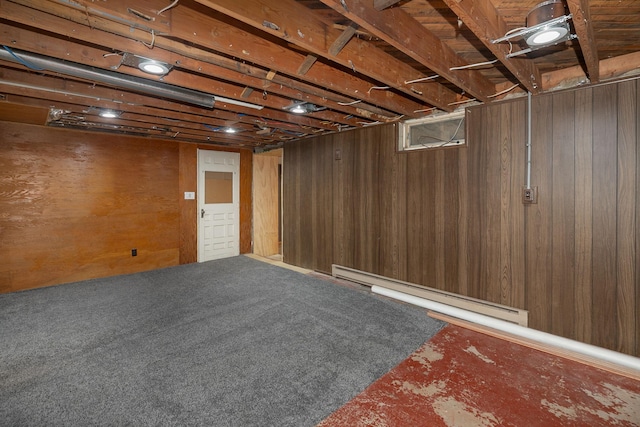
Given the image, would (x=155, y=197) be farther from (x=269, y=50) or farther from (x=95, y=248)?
(x=269, y=50)

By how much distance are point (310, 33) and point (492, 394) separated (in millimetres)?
2405

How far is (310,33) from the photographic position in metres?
1.67

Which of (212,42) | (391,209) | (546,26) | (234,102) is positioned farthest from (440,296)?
(212,42)

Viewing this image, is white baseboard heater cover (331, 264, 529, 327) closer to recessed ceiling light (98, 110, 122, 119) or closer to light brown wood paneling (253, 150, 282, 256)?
light brown wood paneling (253, 150, 282, 256)

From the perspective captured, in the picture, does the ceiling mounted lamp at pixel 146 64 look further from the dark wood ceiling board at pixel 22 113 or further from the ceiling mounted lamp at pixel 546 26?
the ceiling mounted lamp at pixel 546 26

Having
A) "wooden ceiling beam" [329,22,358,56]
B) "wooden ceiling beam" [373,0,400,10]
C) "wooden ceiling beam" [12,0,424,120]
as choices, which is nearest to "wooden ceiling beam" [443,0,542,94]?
"wooden ceiling beam" [373,0,400,10]

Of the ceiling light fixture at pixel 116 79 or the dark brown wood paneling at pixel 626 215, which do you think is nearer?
the ceiling light fixture at pixel 116 79

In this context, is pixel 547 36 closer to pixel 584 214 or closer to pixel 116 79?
pixel 584 214

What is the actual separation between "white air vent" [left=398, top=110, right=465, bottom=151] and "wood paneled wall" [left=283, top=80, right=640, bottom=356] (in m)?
0.13

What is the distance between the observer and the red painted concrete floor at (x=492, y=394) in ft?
4.94

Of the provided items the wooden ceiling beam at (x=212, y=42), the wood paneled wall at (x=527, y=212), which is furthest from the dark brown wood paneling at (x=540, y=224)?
the wooden ceiling beam at (x=212, y=42)

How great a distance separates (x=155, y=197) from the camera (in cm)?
458

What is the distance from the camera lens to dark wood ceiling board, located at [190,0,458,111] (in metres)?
1.41

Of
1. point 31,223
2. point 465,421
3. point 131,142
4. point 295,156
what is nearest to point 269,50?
point 465,421
